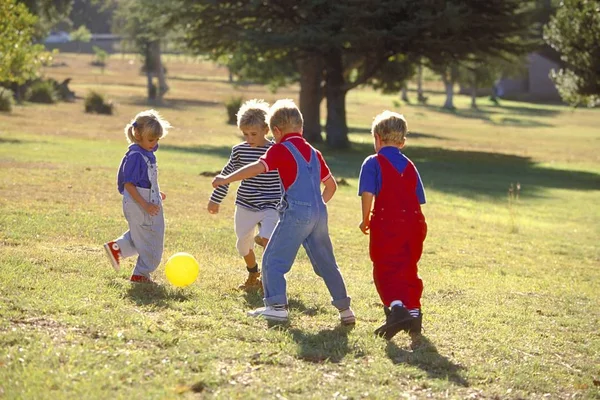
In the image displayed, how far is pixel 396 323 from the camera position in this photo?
703 cm

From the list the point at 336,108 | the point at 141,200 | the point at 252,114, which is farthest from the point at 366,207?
the point at 336,108

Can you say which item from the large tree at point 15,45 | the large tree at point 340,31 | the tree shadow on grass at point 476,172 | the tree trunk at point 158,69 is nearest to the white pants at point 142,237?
the tree shadow on grass at point 476,172

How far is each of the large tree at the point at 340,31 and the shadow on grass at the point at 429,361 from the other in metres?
23.6

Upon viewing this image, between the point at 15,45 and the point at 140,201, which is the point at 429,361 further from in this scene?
the point at 15,45

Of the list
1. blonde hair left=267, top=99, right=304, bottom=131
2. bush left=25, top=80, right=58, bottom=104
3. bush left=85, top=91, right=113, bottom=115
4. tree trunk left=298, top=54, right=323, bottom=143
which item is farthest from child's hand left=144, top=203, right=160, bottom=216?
bush left=25, top=80, right=58, bottom=104

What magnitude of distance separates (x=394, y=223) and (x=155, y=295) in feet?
6.79

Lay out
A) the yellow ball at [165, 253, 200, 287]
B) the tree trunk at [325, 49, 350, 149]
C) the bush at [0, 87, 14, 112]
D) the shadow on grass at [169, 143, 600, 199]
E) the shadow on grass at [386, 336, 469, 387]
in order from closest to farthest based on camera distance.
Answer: the shadow on grass at [386, 336, 469, 387], the yellow ball at [165, 253, 200, 287], the shadow on grass at [169, 143, 600, 199], the tree trunk at [325, 49, 350, 149], the bush at [0, 87, 14, 112]

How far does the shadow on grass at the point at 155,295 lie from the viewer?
7566 millimetres

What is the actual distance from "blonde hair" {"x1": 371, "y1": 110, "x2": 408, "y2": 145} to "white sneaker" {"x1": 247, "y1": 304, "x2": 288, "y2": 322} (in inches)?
58.8

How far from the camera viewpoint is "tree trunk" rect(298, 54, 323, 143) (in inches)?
1422

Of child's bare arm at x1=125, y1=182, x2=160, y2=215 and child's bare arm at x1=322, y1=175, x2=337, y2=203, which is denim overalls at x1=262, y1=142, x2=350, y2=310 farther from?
child's bare arm at x1=125, y1=182, x2=160, y2=215

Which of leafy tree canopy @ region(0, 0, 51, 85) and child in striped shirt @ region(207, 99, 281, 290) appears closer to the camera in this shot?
child in striped shirt @ region(207, 99, 281, 290)

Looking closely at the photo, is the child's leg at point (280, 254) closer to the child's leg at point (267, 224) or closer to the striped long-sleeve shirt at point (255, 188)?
the child's leg at point (267, 224)

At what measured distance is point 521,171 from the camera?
31500 mm
